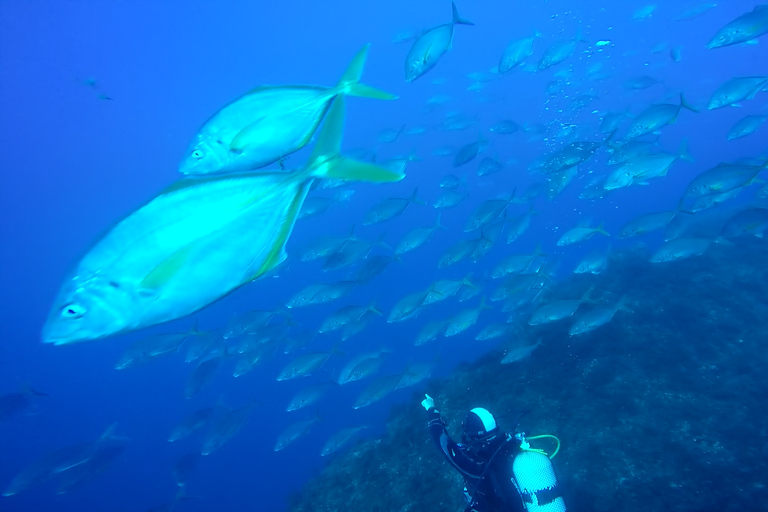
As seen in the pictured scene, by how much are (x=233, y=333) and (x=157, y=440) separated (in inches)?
698

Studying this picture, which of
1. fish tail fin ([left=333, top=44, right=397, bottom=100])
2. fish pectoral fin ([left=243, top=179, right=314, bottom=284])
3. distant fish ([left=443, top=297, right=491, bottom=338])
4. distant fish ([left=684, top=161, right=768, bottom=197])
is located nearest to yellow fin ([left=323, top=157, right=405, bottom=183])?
fish pectoral fin ([left=243, top=179, right=314, bottom=284])

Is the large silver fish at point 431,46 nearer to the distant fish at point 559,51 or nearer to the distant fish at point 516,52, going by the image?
the distant fish at point 516,52

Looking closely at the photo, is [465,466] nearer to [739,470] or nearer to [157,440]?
[739,470]

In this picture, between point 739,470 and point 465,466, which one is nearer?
point 465,466

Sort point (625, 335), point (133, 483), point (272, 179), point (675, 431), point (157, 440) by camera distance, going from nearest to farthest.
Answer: point (272, 179) → point (675, 431) → point (625, 335) → point (133, 483) → point (157, 440)

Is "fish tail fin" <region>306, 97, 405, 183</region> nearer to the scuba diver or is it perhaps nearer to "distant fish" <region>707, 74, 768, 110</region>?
the scuba diver

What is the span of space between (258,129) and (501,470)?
302cm

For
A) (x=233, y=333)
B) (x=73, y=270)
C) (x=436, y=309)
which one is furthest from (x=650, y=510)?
(x=436, y=309)

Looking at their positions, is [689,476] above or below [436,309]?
above

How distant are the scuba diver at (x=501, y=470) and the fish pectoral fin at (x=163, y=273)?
9.34 ft

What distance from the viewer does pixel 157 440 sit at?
71.2 feet

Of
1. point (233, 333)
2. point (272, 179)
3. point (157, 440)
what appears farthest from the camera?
point (157, 440)

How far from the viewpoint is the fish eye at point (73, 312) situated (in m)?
1.38

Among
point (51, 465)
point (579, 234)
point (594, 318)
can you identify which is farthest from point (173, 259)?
point (51, 465)
